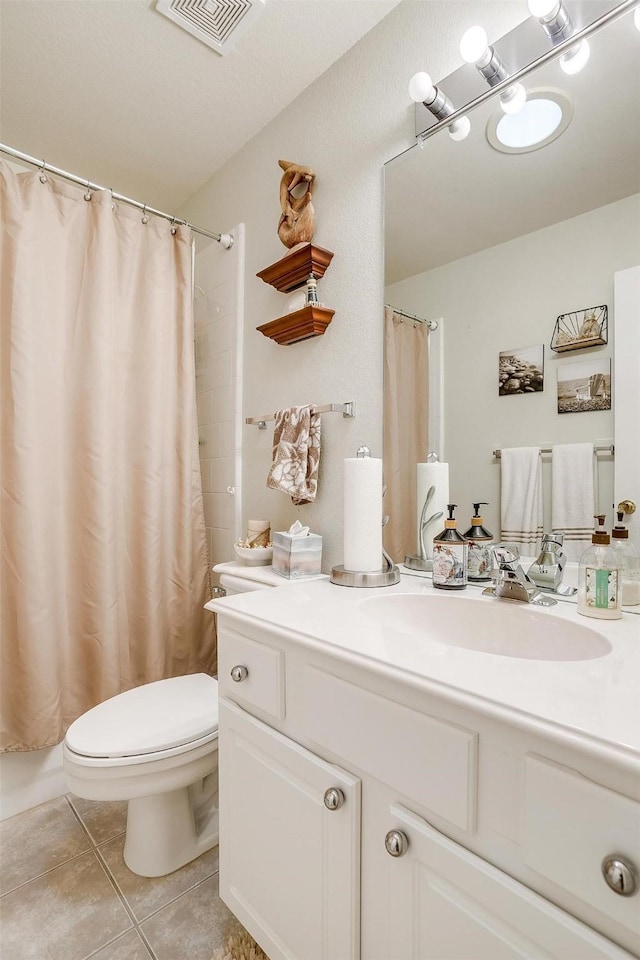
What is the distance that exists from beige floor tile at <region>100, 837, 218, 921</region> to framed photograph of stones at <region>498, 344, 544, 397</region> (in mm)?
1533

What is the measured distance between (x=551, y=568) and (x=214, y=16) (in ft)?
5.67

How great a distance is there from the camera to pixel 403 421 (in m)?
1.29

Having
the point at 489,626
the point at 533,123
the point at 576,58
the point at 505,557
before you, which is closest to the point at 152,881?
the point at 489,626

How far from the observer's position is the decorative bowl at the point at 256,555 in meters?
1.54

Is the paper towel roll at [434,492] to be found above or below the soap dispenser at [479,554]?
above

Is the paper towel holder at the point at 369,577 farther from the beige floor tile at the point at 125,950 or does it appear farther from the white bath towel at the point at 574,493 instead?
the beige floor tile at the point at 125,950

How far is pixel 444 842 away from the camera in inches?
24.7

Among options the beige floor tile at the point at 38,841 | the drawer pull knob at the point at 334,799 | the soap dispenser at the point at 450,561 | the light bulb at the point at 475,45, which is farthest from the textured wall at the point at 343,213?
the beige floor tile at the point at 38,841

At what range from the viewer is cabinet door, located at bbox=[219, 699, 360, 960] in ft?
2.50

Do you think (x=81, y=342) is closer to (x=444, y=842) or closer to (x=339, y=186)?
(x=339, y=186)

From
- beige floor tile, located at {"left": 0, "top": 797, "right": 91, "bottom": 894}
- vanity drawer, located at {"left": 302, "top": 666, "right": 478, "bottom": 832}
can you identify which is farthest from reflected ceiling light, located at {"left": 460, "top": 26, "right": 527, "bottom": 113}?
beige floor tile, located at {"left": 0, "top": 797, "right": 91, "bottom": 894}

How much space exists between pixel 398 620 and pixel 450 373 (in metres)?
0.64

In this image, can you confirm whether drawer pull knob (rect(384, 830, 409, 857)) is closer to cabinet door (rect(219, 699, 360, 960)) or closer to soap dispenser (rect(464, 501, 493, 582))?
cabinet door (rect(219, 699, 360, 960))

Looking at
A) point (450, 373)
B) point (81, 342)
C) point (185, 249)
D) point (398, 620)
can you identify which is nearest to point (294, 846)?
point (398, 620)
